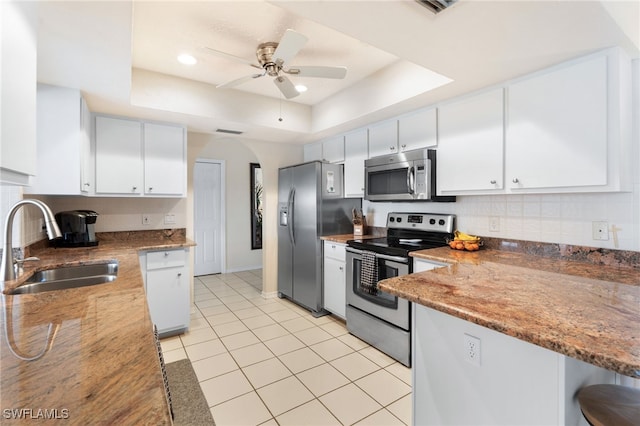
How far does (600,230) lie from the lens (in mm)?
1915

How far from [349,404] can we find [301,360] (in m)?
0.65

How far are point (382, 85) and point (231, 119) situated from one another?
157cm

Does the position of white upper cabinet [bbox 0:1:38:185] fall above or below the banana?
above

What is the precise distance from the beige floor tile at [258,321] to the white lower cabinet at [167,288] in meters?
0.63

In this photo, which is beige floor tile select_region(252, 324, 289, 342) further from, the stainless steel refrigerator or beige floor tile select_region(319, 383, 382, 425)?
beige floor tile select_region(319, 383, 382, 425)

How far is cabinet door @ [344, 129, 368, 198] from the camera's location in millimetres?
3392

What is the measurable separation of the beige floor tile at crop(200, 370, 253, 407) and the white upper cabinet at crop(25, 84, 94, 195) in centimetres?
182

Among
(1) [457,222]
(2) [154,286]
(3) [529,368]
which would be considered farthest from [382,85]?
(2) [154,286]

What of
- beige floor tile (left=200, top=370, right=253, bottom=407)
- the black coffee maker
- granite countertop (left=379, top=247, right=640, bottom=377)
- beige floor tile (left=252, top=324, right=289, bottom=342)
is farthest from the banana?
the black coffee maker

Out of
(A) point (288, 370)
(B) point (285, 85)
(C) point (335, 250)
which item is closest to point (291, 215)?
(C) point (335, 250)

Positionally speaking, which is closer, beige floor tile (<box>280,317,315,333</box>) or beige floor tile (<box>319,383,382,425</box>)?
beige floor tile (<box>319,383,382,425</box>)

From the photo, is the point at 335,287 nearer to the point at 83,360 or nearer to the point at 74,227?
the point at 74,227

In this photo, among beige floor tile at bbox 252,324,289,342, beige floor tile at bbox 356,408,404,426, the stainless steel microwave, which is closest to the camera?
beige floor tile at bbox 356,408,404,426

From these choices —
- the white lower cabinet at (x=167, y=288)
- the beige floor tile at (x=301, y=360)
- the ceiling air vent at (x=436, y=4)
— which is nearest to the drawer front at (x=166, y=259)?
the white lower cabinet at (x=167, y=288)
